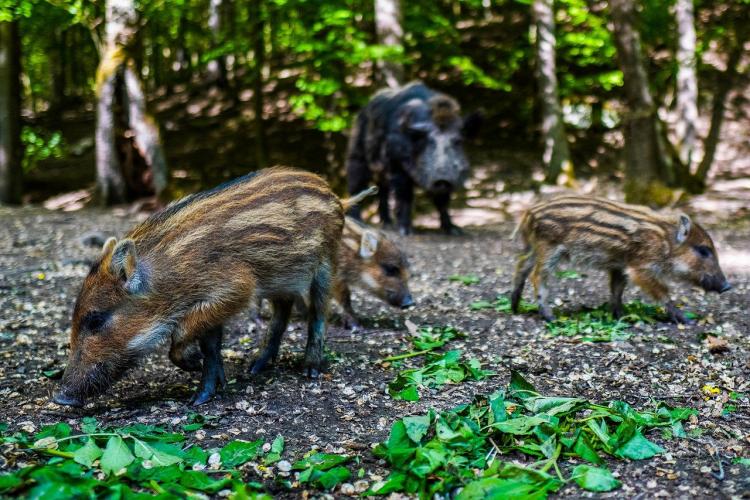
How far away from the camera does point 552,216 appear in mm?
6117

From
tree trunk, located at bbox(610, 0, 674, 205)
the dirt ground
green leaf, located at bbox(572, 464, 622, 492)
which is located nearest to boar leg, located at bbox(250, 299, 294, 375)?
the dirt ground

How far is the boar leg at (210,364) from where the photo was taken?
4.27 metres

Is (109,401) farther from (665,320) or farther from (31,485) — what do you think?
(665,320)

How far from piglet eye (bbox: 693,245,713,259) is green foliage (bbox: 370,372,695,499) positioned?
2581 mm

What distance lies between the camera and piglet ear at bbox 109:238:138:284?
13.2 feet

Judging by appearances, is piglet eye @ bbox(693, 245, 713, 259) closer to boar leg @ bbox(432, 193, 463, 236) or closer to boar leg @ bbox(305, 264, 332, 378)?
boar leg @ bbox(305, 264, 332, 378)

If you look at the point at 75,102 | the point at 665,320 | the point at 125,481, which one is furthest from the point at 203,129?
the point at 125,481

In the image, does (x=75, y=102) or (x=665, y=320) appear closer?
(x=665, y=320)

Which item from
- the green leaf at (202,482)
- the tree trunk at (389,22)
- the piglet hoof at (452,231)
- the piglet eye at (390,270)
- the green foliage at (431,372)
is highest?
the tree trunk at (389,22)

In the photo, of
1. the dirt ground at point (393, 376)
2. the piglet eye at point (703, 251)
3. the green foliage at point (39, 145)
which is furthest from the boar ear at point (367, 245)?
the green foliage at point (39, 145)

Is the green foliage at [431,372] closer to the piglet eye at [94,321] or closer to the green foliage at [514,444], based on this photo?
the green foliage at [514,444]

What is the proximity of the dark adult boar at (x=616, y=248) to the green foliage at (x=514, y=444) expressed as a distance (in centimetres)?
212

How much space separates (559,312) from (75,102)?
83.8 feet

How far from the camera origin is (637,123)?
36.2 feet
